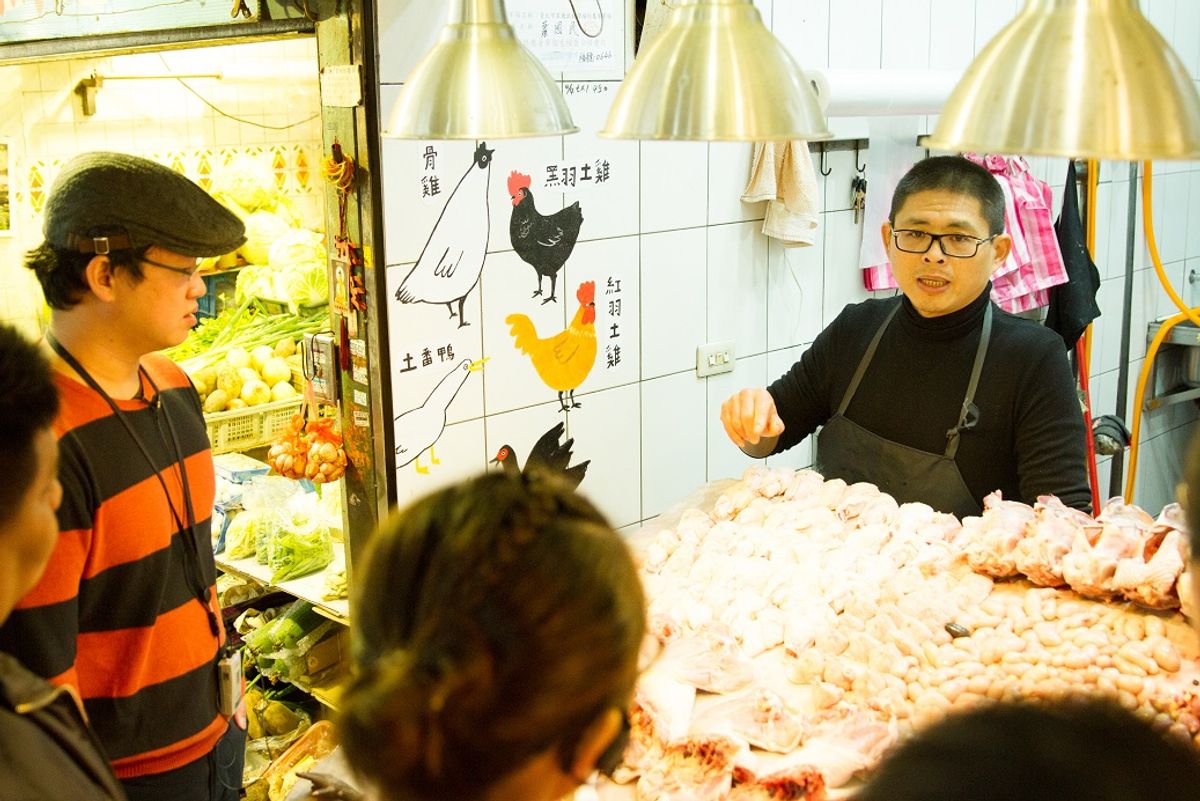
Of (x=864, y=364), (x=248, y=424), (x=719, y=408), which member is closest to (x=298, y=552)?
(x=248, y=424)

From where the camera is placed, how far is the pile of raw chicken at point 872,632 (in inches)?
79.8

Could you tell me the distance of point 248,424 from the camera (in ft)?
14.0

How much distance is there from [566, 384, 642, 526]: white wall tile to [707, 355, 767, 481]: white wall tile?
15.5 inches

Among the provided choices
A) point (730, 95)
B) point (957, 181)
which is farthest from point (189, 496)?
point (957, 181)

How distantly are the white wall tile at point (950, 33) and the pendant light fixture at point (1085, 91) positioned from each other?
3.74m

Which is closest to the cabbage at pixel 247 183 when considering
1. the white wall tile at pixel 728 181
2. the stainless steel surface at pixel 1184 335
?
the white wall tile at pixel 728 181

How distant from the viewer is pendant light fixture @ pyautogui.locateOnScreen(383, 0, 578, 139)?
1.97m

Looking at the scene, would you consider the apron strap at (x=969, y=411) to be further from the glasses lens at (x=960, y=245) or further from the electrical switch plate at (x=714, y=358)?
the electrical switch plate at (x=714, y=358)

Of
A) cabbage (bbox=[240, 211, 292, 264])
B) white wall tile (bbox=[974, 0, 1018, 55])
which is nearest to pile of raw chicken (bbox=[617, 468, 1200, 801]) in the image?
cabbage (bbox=[240, 211, 292, 264])

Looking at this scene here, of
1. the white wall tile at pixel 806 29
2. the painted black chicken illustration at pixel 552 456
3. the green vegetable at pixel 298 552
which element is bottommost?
the green vegetable at pixel 298 552

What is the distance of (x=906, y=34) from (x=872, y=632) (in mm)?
3244

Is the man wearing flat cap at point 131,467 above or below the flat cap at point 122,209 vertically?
below

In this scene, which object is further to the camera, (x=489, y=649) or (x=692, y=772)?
(x=692, y=772)

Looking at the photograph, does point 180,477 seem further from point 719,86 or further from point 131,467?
point 719,86
